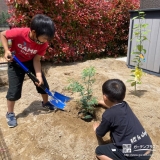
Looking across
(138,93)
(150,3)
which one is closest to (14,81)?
(138,93)

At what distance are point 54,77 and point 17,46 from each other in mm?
1602

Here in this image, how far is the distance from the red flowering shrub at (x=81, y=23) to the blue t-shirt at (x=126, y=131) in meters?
2.97

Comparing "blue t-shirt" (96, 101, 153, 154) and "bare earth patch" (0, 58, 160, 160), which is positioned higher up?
"blue t-shirt" (96, 101, 153, 154)

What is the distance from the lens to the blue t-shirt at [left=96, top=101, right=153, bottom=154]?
1.71 m

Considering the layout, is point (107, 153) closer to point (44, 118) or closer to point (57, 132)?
point (57, 132)

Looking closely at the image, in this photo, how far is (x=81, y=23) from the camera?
475 centimetres

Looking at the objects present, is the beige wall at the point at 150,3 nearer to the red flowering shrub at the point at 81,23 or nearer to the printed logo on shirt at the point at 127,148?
the red flowering shrub at the point at 81,23

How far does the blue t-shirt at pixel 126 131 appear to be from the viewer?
171 cm

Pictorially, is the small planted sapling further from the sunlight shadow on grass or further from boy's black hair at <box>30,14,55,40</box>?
the sunlight shadow on grass

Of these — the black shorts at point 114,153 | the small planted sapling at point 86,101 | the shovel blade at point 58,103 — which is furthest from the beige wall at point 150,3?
the black shorts at point 114,153

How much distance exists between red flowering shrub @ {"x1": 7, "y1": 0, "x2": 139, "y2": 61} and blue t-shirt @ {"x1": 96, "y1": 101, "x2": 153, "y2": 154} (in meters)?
2.97

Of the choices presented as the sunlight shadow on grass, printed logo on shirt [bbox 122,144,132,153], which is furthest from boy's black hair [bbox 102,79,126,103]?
the sunlight shadow on grass

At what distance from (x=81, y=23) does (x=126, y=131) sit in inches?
139

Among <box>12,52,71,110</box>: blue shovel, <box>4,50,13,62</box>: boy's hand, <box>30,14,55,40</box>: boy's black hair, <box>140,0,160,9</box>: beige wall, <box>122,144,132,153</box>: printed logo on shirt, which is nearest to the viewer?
<box>122,144,132,153</box>: printed logo on shirt
